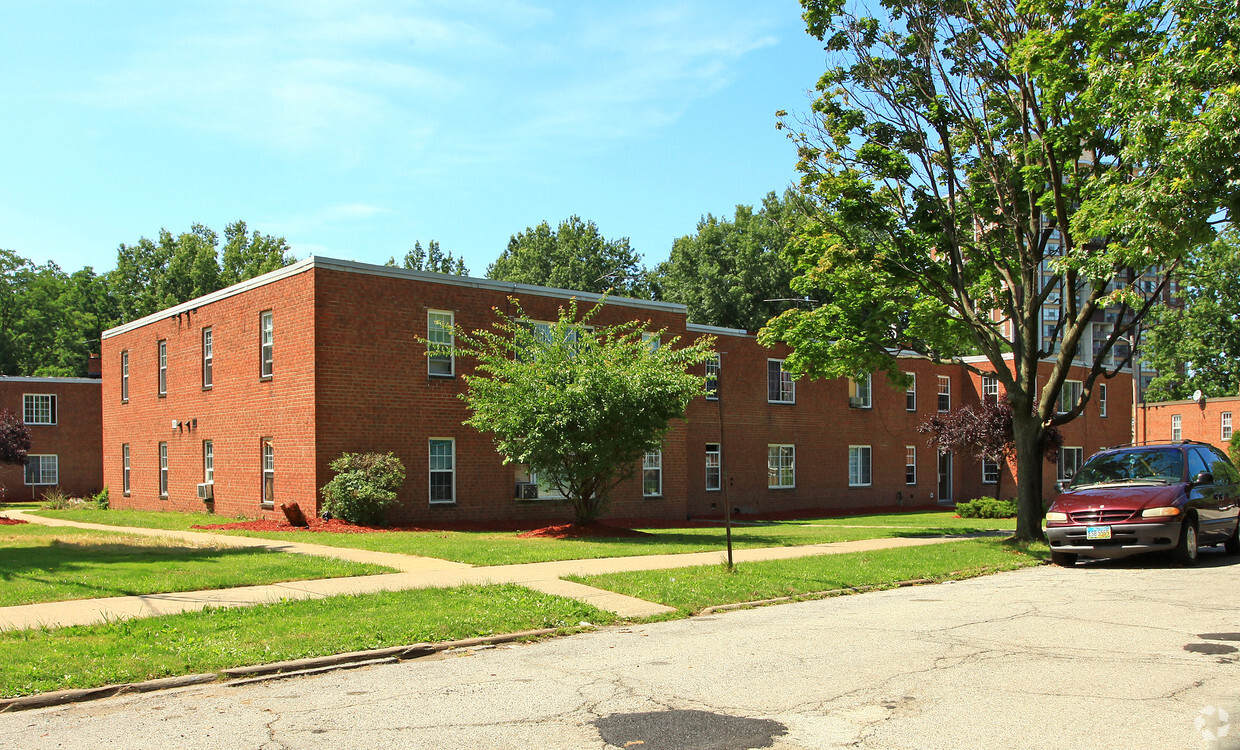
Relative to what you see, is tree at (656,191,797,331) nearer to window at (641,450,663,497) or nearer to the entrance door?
the entrance door

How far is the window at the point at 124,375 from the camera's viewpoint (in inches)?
1268

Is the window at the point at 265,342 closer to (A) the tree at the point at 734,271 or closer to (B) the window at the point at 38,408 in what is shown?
(B) the window at the point at 38,408

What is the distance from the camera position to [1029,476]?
64.1 feet

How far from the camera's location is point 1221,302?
59188 millimetres

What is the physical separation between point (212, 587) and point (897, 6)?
15788mm

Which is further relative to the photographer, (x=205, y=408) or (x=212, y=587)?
(x=205, y=408)

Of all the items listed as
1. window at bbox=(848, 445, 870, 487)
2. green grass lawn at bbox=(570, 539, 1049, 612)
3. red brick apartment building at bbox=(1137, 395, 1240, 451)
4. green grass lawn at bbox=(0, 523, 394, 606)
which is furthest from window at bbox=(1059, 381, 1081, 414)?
green grass lawn at bbox=(0, 523, 394, 606)

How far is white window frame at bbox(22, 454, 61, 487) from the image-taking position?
3953 centimetres

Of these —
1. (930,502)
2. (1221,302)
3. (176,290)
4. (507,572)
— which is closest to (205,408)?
(507,572)

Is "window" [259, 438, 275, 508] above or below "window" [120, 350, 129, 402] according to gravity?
below

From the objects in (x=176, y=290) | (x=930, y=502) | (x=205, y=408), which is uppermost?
(x=176, y=290)

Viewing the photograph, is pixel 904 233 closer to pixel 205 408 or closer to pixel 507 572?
pixel 507 572

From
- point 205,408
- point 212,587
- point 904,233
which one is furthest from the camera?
point 205,408

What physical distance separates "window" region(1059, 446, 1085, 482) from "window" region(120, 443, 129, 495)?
3557cm
